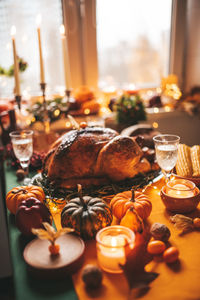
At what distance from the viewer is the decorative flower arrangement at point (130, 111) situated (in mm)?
2115

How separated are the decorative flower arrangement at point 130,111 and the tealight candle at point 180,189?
3.52ft

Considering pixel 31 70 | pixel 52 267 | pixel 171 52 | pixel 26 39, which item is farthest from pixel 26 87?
pixel 52 267

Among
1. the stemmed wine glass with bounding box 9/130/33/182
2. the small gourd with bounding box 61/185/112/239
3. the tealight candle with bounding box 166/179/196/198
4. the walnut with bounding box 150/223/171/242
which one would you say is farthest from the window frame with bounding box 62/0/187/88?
the walnut with bounding box 150/223/171/242

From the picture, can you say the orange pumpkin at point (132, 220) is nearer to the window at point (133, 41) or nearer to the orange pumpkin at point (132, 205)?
the orange pumpkin at point (132, 205)

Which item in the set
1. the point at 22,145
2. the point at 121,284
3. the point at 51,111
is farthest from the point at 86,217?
the point at 51,111

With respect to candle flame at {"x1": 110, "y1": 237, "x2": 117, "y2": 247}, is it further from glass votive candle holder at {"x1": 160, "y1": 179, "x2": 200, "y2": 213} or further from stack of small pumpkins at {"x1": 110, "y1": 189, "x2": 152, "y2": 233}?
glass votive candle holder at {"x1": 160, "y1": 179, "x2": 200, "y2": 213}

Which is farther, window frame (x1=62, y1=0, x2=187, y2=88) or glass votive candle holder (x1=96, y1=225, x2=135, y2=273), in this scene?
window frame (x1=62, y1=0, x2=187, y2=88)

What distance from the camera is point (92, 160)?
4.10ft

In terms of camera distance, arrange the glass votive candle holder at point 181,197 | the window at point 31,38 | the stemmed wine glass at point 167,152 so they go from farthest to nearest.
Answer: the window at point 31,38 → the stemmed wine glass at point 167,152 → the glass votive candle holder at point 181,197

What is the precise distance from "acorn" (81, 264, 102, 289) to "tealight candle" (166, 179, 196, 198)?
44cm

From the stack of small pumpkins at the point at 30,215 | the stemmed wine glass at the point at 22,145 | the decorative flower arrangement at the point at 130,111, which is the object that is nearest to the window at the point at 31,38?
the decorative flower arrangement at the point at 130,111

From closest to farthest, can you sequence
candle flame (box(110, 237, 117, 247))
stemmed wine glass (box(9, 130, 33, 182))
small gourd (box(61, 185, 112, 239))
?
1. candle flame (box(110, 237, 117, 247))
2. small gourd (box(61, 185, 112, 239))
3. stemmed wine glass (box(9, 130, 33, 182))

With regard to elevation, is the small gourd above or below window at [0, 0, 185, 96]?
below

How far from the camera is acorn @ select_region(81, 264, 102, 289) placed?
0.73 m
